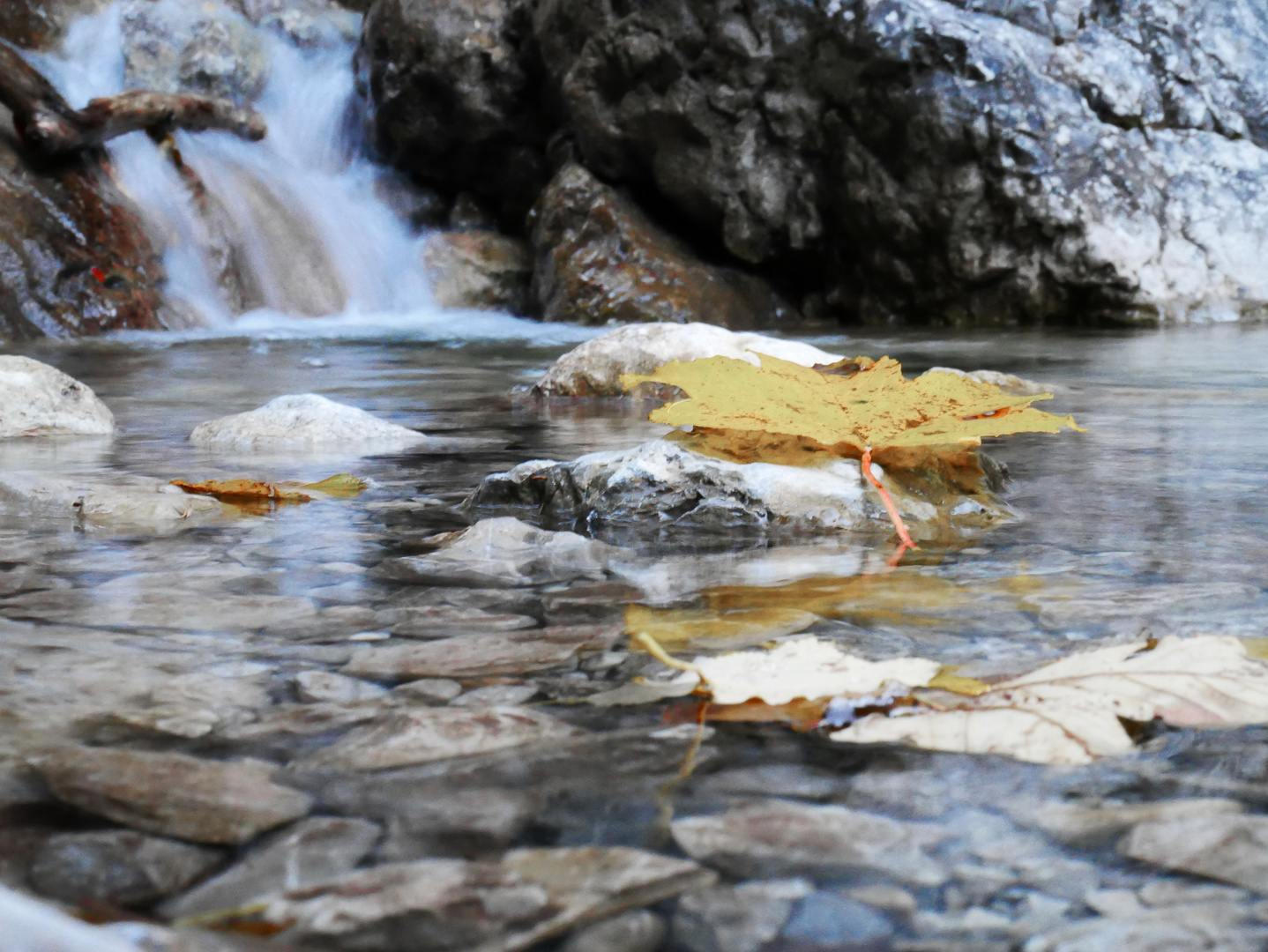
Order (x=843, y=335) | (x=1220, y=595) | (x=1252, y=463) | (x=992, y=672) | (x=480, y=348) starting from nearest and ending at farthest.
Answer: (x=992, y=672) → (x=1220, y=595) → (x=1252, y=463) → (x=480, y=348) → (x=843, y=335)

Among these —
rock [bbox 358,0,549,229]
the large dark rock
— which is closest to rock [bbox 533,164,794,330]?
rock [bbox 358,0,549,229]

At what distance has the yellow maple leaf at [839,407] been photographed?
193cm

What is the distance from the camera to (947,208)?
931cm

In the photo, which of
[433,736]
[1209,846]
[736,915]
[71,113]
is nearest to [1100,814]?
[1209,846]

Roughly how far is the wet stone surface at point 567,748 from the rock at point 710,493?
3cm

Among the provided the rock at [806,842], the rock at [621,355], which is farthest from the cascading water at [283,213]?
the rock at [806,842]

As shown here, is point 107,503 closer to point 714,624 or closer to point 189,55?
point 714,624

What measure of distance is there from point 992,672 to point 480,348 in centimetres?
665

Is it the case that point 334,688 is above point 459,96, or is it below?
below

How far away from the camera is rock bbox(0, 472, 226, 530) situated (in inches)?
77.2

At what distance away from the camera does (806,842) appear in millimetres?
810

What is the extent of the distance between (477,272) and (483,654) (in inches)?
414

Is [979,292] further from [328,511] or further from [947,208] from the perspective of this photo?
[328,511]

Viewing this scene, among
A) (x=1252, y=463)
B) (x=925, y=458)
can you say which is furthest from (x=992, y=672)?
(x=1252, y=463)
